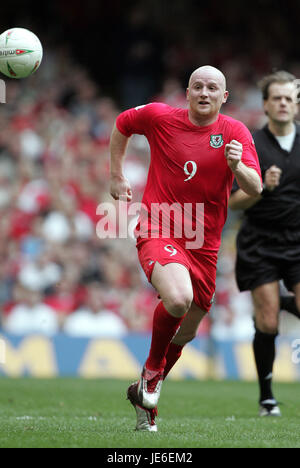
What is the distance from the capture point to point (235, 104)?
17094 millimetres

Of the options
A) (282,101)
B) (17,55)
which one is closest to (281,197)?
(282,101)

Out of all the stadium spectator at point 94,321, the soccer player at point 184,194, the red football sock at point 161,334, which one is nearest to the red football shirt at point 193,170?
the soccer player at point 184,194

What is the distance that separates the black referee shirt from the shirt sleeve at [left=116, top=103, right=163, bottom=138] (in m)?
1.43

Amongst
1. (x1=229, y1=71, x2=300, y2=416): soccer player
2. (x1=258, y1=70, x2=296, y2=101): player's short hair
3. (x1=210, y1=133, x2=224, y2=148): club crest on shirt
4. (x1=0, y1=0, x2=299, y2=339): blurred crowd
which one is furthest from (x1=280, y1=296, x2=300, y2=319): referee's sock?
(x1=0, y1=0, x2=299, y2=339): blurred crowd

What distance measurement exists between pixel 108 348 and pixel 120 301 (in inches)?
51.0

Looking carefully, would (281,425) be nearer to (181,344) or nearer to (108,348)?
(181,344)

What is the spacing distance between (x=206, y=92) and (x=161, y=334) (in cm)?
172

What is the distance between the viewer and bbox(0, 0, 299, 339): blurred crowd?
43.5 ft

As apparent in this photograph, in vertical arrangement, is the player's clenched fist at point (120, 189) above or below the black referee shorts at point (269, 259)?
above

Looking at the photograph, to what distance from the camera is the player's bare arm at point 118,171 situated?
636 cm

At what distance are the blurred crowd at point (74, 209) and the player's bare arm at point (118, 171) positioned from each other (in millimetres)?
5901

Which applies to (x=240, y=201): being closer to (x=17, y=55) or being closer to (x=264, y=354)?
(x=264, y=354)

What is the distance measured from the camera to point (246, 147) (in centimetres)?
602

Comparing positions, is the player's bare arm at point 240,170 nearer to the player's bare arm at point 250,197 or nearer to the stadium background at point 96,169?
the player's bare arm at point 250,197
